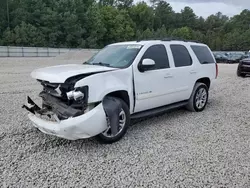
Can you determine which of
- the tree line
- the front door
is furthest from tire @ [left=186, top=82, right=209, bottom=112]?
the tree line

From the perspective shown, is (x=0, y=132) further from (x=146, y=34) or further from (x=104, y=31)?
(x=146, y=34)

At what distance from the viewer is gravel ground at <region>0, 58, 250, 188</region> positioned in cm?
331

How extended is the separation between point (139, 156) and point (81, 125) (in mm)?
980

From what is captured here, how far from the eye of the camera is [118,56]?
5223 millimetres

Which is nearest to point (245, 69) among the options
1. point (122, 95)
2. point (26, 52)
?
point (122, 95)

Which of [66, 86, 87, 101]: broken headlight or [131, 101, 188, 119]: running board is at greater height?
[66, 86, 87, 101]: broken headlight

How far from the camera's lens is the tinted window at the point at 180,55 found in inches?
232

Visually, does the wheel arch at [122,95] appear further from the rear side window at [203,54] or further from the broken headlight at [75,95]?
the rear side window at [203,54]

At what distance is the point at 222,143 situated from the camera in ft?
14.8

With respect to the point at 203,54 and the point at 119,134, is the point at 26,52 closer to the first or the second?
the point at 203,54

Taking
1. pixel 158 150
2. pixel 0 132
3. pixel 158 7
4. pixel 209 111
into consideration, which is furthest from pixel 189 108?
pixel 158 7

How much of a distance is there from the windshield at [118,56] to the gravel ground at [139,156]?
1320 millimetres

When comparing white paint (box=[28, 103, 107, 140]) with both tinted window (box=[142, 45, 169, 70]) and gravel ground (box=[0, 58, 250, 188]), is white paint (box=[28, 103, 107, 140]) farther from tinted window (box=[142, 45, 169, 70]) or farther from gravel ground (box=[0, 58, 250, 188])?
tinted window (box=[142, 45, 169, 70])

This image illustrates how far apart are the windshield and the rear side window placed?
1986mm
